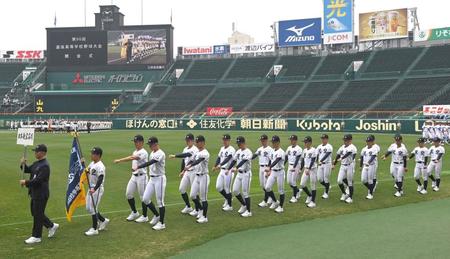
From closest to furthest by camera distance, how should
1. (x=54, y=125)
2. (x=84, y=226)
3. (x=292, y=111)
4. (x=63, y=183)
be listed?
1. (x=84, y=226)
2. (x=63, y=183)
3. (x=54, y=125)
4. (x=292, y=111)

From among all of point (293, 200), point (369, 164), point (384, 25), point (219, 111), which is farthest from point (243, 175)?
point (384, 25)

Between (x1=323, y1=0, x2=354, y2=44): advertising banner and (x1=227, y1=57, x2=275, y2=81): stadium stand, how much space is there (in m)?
10.3

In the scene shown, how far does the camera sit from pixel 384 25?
69750 millimetres

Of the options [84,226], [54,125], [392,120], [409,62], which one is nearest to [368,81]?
[409,62]

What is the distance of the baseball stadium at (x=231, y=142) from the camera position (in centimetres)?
1109

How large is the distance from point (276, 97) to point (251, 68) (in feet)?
36.1

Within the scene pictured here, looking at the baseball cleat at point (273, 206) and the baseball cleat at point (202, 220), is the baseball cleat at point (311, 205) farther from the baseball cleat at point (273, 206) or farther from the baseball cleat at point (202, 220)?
the baseball cleat at point (202, 220)

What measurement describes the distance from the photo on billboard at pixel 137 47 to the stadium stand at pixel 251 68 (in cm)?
1135

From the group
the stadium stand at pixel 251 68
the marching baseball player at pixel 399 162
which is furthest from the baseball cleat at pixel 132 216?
the stadium stand at pixel 251 68

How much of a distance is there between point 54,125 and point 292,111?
29212mm

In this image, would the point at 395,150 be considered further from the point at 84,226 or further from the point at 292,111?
the point at 292,111

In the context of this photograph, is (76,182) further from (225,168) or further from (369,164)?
(369,164)

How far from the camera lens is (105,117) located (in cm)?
6838

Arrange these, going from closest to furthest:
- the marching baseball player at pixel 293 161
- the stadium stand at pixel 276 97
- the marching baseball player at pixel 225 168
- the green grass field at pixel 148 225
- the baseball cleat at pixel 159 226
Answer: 1. the green grass field at pixel 148 225
2. the baseball cleat at pixel 159 226
3. the marching baseball player at pixel 225 168
4. the marching baseball player at pixel 293 161
5. the stadium stand at pixel 276 97
